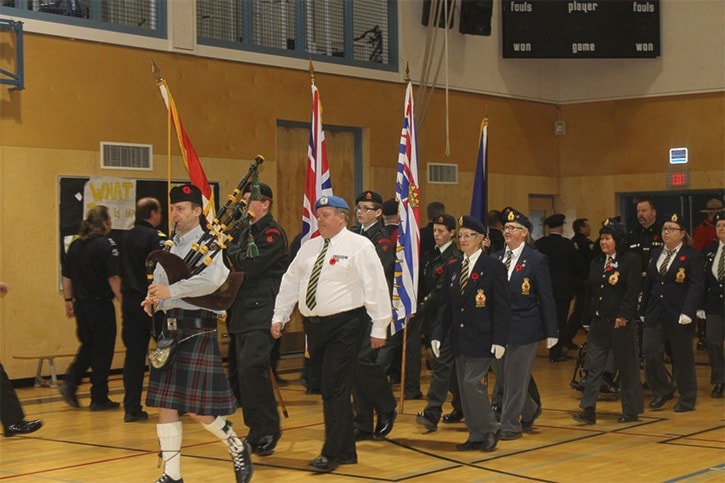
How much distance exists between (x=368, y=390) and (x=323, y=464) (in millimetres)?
1425

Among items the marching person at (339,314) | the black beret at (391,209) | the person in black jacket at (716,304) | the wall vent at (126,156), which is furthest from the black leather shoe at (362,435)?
the wall vent at (126,156)

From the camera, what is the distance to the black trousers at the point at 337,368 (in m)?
7.67

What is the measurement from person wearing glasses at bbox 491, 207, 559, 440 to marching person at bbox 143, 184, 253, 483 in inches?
110

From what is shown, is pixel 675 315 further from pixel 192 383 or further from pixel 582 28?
pixel 582 28

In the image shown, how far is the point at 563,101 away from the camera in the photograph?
20.6 metres

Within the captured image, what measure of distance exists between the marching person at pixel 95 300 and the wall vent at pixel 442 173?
7951mm

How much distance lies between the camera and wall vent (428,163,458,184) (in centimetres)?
1834

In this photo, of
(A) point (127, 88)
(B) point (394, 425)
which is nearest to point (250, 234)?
(B) point (394, 425)

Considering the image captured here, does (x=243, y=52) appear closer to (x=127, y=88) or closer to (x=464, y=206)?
(x=127, y=88)

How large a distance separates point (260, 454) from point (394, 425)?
5.73 feet

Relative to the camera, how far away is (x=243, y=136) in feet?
50.8

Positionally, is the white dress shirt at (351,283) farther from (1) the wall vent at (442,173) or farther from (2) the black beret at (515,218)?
(1) the wall vent at (442,173)

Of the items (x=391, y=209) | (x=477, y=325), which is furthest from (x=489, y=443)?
(x=391, y=209)

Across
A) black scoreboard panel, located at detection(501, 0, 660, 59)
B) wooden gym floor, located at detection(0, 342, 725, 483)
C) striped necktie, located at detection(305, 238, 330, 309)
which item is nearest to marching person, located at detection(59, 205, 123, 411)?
wooden gym floor, located at detection(0, 342, 725, 483)
